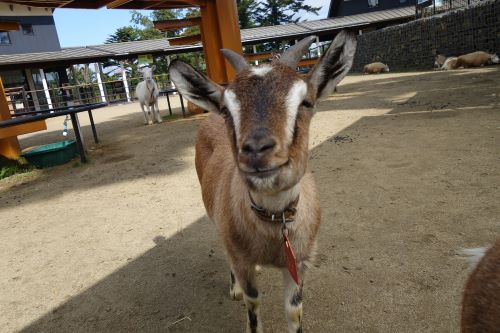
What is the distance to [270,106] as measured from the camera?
1830 mm

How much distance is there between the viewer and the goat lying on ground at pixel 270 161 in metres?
1.73

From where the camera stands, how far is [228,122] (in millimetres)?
2068

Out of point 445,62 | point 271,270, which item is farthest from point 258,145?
point 445,62

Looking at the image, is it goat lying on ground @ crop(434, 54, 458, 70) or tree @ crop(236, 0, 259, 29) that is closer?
goat lying on ground @ crop(434, 54, 458, 70)

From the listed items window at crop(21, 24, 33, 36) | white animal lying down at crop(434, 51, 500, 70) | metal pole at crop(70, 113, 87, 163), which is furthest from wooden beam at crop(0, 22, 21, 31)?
window at crop(21, 24, 33, 36)

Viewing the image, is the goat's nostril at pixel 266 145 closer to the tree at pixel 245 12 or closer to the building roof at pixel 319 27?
the building roof at pixel 319 27

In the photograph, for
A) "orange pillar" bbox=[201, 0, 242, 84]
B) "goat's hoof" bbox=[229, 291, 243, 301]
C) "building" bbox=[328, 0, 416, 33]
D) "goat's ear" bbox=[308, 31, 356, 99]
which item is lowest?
"goat's hoof" bbox=[229, 291, 243, 301]

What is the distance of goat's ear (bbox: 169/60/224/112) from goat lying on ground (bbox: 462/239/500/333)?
1679 mm

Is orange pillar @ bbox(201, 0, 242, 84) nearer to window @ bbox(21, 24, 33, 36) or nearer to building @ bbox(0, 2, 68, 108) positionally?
building @ bbox(0, 2, 68, 108)

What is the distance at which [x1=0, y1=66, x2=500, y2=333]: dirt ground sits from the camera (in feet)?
8.81

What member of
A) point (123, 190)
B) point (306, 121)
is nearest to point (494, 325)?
point (306, 121)

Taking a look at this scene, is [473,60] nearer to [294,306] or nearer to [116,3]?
[116,3]

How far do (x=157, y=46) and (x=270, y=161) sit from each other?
98.7 ft

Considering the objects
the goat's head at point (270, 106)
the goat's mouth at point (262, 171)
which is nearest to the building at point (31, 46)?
the goat's head at point (270, 106)
